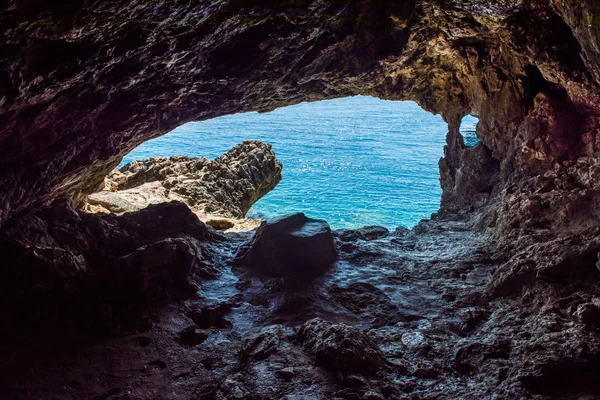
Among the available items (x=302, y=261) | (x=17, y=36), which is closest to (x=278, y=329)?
(x=302, y=261)

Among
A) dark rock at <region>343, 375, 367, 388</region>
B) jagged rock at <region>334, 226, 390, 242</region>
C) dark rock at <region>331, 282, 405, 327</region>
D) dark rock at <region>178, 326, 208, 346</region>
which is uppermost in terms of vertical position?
jagged rock at <region>334, 226, 390, 242</region>

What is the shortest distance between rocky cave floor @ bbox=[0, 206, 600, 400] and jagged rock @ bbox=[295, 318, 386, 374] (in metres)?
0.01

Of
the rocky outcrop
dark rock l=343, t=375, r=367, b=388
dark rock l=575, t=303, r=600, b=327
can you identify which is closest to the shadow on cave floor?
dark rock l=343, t=375, r=367, b=388

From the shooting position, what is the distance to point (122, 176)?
15516 mm

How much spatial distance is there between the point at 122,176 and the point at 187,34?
1271 centimetres

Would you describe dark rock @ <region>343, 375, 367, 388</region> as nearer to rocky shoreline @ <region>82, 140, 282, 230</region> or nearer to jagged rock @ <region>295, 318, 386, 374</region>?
jagged rock @ <region>295, 318, 386, 374</region>

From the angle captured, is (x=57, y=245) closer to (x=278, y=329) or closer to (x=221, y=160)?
(x=278, y=329)

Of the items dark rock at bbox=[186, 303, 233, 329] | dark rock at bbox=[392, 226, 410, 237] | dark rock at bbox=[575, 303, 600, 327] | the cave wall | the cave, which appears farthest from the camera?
dark rock at bbox=[392, 226, 410, 237]

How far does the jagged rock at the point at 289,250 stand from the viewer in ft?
23.0

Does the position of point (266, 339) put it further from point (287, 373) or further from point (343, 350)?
point (343, 350)

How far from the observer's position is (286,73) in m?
6.60

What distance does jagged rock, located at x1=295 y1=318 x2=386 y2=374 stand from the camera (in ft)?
13.4

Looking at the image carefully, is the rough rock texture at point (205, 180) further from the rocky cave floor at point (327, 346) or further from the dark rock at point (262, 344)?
the dark rock at point (262, 344)

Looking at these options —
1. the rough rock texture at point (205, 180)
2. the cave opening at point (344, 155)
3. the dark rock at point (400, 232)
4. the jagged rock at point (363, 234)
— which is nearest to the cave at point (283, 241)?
the jagged rock at point (363, 234)
